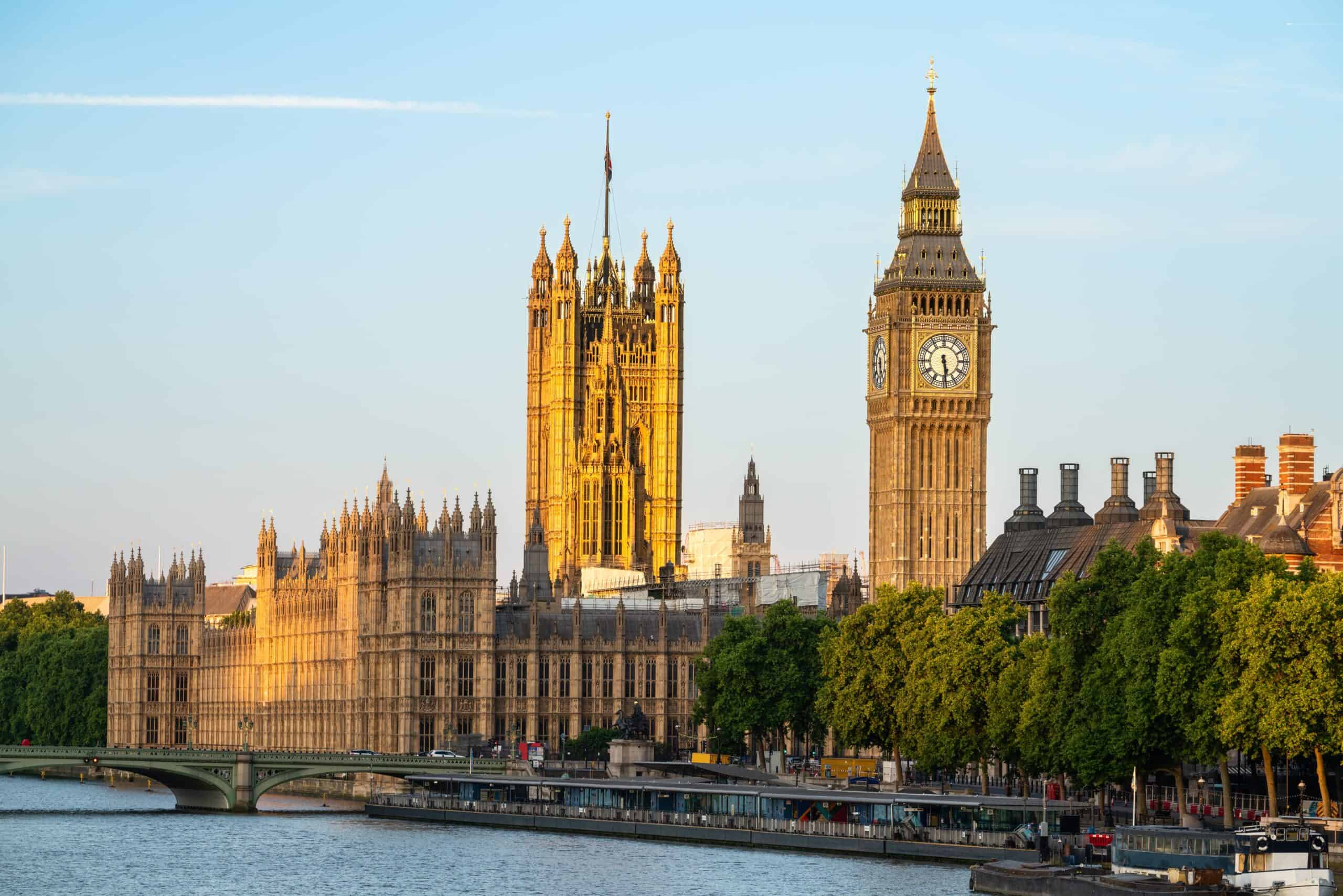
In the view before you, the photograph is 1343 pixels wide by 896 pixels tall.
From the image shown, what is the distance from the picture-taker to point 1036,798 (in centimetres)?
12212

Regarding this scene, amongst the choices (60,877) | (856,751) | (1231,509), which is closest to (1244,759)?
(1231,509)

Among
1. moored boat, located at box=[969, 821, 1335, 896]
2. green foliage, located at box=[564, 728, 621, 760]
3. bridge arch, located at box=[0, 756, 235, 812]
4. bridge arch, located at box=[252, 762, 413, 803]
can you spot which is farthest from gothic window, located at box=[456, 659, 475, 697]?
moored boat, located at box=[969, 821, 1335, 896]

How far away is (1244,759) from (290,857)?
38.7 metres

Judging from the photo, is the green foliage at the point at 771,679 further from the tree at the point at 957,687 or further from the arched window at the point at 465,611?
the arched window at the point at 465,611

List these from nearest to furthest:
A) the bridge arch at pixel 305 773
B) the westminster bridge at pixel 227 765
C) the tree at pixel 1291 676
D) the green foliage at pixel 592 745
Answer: the tree at pixel 1291 676 → the bridge arch at pixel 305 773 → the westminster bridge at pixel 227 765 → the green foliage at pixel 592 745

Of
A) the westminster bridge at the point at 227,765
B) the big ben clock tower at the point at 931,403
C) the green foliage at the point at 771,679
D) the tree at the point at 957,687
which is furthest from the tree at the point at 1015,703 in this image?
the big ben clock tower at the point at 931,403

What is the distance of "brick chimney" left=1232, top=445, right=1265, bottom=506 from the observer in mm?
155750

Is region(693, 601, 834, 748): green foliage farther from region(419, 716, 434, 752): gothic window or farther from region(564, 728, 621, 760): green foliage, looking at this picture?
region(419, 716, 434, 752): gothic window

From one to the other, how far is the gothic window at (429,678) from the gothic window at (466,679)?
1328 mm

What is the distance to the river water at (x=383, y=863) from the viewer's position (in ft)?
357

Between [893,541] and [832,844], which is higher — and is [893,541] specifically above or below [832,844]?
above

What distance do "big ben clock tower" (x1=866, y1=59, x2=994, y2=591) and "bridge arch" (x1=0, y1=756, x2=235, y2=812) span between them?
48.3 meters

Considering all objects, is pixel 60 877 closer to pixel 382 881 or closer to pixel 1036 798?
pixel 382 881

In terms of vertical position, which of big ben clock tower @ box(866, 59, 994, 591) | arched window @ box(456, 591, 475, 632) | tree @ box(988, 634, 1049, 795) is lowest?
tree @ box(988, 634, 1049, 795)
